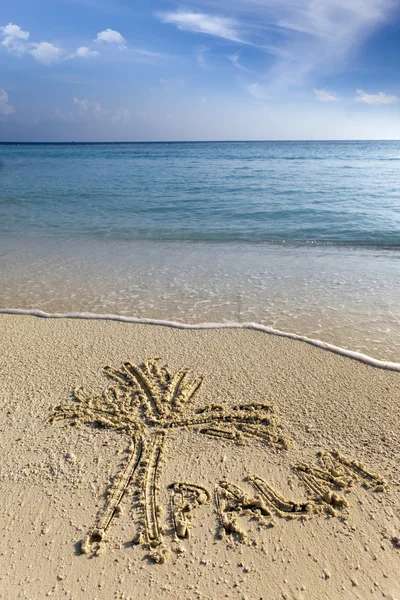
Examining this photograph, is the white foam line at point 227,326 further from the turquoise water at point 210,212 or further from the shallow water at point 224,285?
the turquoise water at point 210,212

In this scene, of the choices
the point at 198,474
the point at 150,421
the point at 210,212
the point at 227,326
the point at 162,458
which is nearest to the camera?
the point at 198,474

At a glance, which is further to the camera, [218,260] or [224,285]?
[218,260]

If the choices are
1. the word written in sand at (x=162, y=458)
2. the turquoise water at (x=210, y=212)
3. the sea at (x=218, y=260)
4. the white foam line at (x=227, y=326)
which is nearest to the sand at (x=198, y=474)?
the word written in sand at (x=162, y=458)

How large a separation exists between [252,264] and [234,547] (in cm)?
561

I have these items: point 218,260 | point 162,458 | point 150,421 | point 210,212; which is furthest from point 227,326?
point 210,212

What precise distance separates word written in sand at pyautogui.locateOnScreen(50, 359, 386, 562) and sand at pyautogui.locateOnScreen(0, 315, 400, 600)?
1 cm

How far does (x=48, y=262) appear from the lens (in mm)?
7473

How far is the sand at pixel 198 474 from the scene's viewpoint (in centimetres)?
213

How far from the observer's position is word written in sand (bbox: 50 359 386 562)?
7.91 feet

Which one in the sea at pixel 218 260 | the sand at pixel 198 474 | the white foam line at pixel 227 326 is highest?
the sea at pixel 218 260

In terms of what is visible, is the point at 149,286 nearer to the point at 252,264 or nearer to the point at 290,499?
the point at 252,264

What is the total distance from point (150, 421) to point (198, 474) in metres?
A: 0.65

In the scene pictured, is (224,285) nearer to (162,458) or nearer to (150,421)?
(150,421)

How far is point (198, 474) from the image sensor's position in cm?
274
